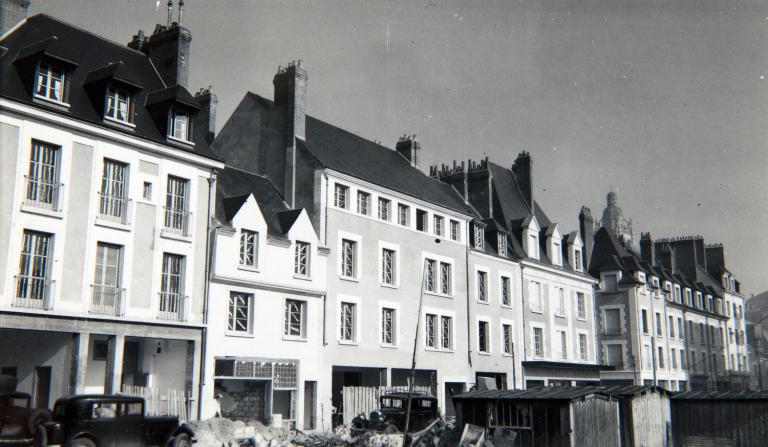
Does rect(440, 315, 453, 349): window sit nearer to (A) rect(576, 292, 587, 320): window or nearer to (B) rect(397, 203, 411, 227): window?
(B) rect(397, 203, 411, 227): window

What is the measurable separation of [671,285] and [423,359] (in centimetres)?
3253

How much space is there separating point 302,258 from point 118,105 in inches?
373

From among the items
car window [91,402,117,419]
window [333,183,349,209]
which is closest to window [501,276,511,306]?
window [333,183,349,209]

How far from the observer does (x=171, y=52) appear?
2892 cm

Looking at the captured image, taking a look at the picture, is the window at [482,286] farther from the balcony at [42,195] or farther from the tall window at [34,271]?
the tall window at [34,271]

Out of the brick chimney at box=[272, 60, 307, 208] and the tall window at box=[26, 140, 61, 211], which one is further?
the brick chimney at box=[272, 60, 307, 208]

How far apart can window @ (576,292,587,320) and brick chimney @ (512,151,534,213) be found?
663 cm

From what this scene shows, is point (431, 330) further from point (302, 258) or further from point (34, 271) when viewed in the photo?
point (34, 271)

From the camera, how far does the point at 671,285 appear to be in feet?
197

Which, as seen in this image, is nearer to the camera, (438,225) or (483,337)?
(438,225)

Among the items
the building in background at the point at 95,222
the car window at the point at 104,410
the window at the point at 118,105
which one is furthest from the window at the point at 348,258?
the car window at the point at 104,410

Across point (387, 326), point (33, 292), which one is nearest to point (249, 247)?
point (33, 292)

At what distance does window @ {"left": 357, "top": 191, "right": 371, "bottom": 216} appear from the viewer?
33253mm

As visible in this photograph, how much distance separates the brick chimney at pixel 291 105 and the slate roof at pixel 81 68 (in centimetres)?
604
